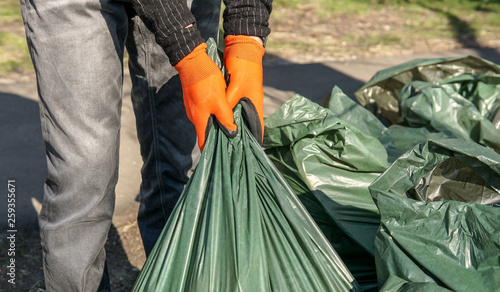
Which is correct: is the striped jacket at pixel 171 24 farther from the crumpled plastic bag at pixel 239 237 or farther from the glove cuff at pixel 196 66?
the crumpled plastic bag at pixel 239 237

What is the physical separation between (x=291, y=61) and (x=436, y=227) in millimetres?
3095

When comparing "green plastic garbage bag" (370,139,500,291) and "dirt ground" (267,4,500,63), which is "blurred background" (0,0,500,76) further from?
"green plastic garbage bag" (370,139,500,291)

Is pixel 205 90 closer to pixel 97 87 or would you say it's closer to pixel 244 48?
pixel 244 48


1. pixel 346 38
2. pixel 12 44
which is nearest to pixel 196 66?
pixel 12 44

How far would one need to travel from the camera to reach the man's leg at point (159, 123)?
5.48ft

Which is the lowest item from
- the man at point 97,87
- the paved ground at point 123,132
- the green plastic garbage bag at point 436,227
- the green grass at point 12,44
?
the paved ground at point 123,132

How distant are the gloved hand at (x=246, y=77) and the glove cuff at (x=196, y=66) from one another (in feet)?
0.24

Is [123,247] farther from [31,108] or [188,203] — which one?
[31,108]

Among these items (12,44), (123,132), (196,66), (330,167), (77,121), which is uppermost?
(196,66)

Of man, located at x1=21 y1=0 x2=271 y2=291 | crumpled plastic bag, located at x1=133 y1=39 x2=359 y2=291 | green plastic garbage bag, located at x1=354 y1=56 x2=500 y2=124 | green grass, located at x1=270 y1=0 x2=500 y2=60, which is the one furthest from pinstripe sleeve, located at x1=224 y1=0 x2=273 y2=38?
green grass, located at x1=270 y1=0 x2=500 y2=60

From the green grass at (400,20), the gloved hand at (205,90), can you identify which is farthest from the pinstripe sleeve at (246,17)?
the green grass at (400,20)

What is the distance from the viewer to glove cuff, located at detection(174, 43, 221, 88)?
1.39 meters

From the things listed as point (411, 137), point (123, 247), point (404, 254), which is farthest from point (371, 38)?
point (404, 254)

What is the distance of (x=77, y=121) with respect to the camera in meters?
1.40
